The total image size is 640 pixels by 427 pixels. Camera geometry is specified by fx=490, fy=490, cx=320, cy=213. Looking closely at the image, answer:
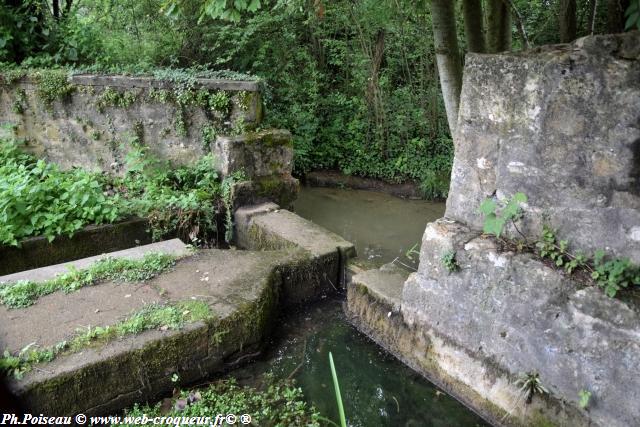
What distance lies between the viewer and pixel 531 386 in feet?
8.51

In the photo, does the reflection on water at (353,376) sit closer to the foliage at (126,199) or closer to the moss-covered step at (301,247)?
the moss-covered step at (301,247)

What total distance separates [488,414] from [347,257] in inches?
65.6

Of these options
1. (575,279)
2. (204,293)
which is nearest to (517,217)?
(575,279)

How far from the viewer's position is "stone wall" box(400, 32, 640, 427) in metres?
2.23

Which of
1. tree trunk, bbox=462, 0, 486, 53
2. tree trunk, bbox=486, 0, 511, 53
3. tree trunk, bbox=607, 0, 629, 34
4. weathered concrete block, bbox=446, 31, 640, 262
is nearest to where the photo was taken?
weathered concrete block, bbox=446, 31, 640, 262

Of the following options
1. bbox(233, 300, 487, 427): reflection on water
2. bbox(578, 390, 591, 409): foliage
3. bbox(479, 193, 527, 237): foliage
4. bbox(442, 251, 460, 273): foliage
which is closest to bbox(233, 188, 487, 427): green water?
bbox(233, 300, 487, 427): reflection on water

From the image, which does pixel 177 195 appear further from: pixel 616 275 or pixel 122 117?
pixel 616 275

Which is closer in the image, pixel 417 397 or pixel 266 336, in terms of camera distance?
pixel 417 397

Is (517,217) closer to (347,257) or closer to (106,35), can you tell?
(347,257)

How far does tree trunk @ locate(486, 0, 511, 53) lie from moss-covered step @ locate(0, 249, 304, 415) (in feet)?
8.84

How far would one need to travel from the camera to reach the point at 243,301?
332cm

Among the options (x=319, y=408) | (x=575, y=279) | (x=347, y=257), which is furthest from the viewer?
(x=347, y=257)

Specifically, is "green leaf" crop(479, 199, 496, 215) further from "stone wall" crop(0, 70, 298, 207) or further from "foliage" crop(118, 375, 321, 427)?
"stone wall" crop(0, 70, 298, 207)

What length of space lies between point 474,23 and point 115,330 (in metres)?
3.46
